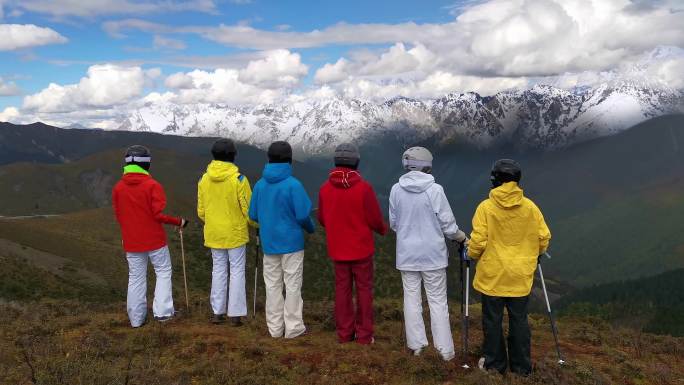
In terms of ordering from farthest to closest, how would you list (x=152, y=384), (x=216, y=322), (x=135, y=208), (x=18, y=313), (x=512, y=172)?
(x=18, y=313) → (x=216, y=322) → (x=135, y=208) → (x=512, y=172) → (x=152, y=384)

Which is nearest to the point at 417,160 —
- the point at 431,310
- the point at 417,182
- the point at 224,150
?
the point at 417,182

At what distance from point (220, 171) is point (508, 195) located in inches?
226

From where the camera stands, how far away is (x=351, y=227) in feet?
30.7

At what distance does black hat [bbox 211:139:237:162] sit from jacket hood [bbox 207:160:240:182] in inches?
4.3

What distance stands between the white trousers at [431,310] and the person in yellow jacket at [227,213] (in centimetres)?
371

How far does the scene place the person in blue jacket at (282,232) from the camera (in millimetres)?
9820

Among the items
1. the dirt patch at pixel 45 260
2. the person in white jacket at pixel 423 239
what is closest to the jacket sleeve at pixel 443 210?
the person in white jacket at pixel 423 239

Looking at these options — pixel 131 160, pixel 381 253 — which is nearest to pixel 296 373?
pixel 131 160

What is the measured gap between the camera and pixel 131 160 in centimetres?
1072

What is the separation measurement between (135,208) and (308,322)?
15.0 ft

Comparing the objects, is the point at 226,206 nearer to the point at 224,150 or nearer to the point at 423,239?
the point at 224,150

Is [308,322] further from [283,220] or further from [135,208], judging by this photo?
[135,208]

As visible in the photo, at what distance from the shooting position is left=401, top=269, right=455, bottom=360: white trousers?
29.4 ft

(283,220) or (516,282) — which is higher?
(283,220)
